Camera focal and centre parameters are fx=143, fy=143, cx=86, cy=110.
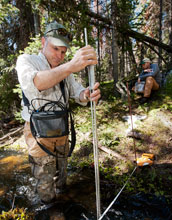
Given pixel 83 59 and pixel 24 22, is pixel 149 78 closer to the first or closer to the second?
pixel 83 59

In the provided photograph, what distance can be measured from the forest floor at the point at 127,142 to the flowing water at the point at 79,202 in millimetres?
216

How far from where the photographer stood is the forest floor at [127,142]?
3260 millimetres

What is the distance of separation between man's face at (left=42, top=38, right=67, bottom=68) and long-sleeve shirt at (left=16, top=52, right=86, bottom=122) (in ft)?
0.26

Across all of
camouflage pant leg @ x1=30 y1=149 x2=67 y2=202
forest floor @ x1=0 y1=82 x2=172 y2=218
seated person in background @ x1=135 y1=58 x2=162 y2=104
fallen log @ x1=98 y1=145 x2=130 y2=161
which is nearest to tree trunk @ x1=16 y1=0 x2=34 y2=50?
forest floor @ x1=0 y1=82 x2=172 y2=218

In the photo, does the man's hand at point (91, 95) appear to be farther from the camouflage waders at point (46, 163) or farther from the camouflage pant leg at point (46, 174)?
the camouflage pant leg at point (46, 174)

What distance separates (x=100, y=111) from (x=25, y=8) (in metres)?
7.02

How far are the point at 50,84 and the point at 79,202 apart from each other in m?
2.54

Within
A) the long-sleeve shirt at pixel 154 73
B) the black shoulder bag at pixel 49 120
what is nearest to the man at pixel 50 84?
the black shoulder bag at pixel 49 120

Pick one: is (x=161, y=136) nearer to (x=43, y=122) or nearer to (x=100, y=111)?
(x=100, y=111)

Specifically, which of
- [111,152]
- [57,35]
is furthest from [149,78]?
[57,35]

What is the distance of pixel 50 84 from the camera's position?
5.27ft

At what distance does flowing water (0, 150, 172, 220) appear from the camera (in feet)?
8.43

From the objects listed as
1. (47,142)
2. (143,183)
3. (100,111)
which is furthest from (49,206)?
(100,111)

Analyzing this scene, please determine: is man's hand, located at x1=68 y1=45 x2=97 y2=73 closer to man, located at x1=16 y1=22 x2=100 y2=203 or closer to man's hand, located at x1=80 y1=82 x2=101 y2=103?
man, located at x1=16 y1=22 x2=100 y2=203
